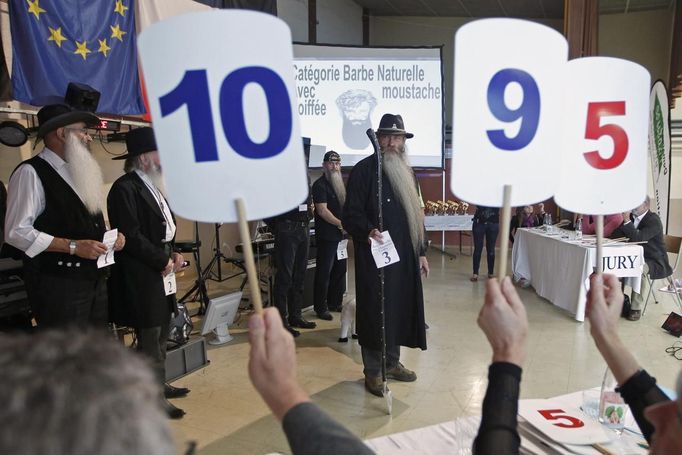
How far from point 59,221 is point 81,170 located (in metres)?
0.27

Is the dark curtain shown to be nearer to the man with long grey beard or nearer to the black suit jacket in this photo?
the man with long grey beard

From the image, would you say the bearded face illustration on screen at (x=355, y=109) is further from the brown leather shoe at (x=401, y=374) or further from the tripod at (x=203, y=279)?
the brown leather shoe at (x=401, y=374)

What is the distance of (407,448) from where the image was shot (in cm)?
123

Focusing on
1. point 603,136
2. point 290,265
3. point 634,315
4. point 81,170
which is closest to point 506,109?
point 603,136

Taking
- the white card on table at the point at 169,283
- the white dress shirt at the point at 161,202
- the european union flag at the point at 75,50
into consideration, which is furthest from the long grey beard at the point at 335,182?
the white card on table at the point at 169,283

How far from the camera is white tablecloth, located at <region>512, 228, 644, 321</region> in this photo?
183 inches

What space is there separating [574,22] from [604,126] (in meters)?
Answer: 7.14

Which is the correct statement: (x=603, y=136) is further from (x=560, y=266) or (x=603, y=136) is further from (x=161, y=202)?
(x=560, y=266)

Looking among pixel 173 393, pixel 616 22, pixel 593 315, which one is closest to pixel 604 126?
pixel 593 315

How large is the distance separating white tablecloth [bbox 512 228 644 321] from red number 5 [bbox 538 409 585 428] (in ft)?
10.9

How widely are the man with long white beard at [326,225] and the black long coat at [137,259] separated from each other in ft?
7.48

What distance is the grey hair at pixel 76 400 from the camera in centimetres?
36

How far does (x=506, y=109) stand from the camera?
0.99 meters

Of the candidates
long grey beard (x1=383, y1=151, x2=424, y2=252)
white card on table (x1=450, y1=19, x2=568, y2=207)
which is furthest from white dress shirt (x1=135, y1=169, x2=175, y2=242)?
white card on table (x1=450, y1=19, x2=568, y2=207)
